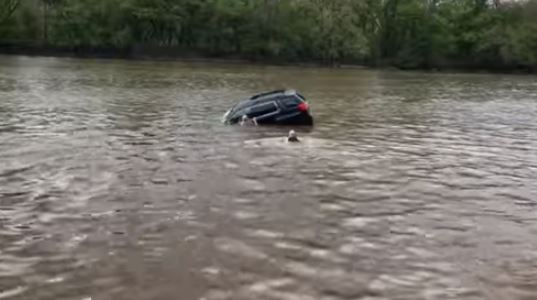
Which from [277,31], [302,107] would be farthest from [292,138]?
[277,31]

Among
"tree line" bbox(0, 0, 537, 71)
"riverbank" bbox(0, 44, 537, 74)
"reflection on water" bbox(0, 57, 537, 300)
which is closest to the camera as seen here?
"reflection on water" bbox(0, 57, 537, 300)

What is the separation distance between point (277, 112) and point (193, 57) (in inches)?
2758

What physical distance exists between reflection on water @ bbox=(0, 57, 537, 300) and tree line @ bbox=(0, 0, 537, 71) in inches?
2761

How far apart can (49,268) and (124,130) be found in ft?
40.5

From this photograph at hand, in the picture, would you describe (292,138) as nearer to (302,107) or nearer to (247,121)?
(247,121)

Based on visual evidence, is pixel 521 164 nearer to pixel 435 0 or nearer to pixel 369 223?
pixel 369 223

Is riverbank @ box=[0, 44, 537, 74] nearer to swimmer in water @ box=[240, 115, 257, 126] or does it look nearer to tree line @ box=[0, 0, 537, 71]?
tree line @ box=[0, 0, 537, 71]

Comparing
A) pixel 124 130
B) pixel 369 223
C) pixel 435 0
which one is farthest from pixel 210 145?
pixel 435 0

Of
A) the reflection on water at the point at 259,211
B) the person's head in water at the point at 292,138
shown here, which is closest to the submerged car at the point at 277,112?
the reflection on water at the point at 259,211

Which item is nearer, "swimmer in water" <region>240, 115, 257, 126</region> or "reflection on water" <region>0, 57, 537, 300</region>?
"reflection on water" <region>0, 57, 537, 300</region>

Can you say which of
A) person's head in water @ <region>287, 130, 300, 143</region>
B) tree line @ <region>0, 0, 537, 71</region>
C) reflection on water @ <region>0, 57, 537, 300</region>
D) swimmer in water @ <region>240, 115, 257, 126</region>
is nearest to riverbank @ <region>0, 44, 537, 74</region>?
tree line @ <region>0, 0, 537, 71</region>

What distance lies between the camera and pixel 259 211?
10.5 metres

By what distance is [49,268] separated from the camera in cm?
757

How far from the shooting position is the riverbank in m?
87.0
